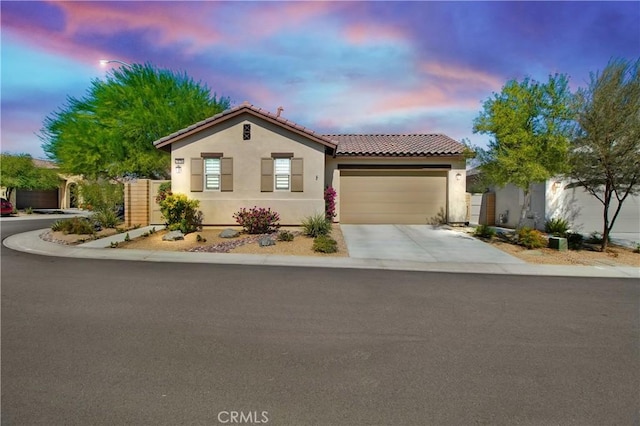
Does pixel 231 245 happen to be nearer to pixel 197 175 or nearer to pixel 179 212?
pixel 179 212

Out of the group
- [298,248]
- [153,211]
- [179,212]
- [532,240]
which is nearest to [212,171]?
[179,212]

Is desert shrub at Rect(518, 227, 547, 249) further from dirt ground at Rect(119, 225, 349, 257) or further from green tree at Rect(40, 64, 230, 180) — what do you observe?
green tree at Rect(40, 64, 230, 180)

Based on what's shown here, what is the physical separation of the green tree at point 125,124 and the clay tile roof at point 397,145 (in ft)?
29.2

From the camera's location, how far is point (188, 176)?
16641mm

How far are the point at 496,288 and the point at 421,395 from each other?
5.22 metres

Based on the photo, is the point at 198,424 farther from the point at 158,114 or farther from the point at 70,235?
the point at 158,114

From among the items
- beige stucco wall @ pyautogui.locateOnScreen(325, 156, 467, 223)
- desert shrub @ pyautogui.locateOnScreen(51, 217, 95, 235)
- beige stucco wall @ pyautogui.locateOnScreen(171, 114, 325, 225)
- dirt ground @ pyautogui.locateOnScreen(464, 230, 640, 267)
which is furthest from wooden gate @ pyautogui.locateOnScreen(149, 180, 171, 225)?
dirt ground @ pyautogui.locateOnScreen(464, 230, 640, 267)

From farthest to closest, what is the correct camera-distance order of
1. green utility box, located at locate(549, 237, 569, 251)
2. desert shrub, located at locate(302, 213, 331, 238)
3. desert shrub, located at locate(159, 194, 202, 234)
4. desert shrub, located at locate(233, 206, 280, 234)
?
desert shrub, located at locate(233, 206, 280, 234) → desert shrub, located at locate(159, 194, 202, 234) → desert shrub, located at locate(302, 213, 331, 238) → green utility box, located at locate(549, 237, 569, 251)

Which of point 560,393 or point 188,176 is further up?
point 188,176

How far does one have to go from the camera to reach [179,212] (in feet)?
49.5

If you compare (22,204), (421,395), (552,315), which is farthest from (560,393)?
(22,204)

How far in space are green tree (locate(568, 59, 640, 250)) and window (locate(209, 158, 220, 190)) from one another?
43.6 feet

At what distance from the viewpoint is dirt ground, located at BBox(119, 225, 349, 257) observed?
1216 centimetres

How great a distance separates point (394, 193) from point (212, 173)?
8.50 m
